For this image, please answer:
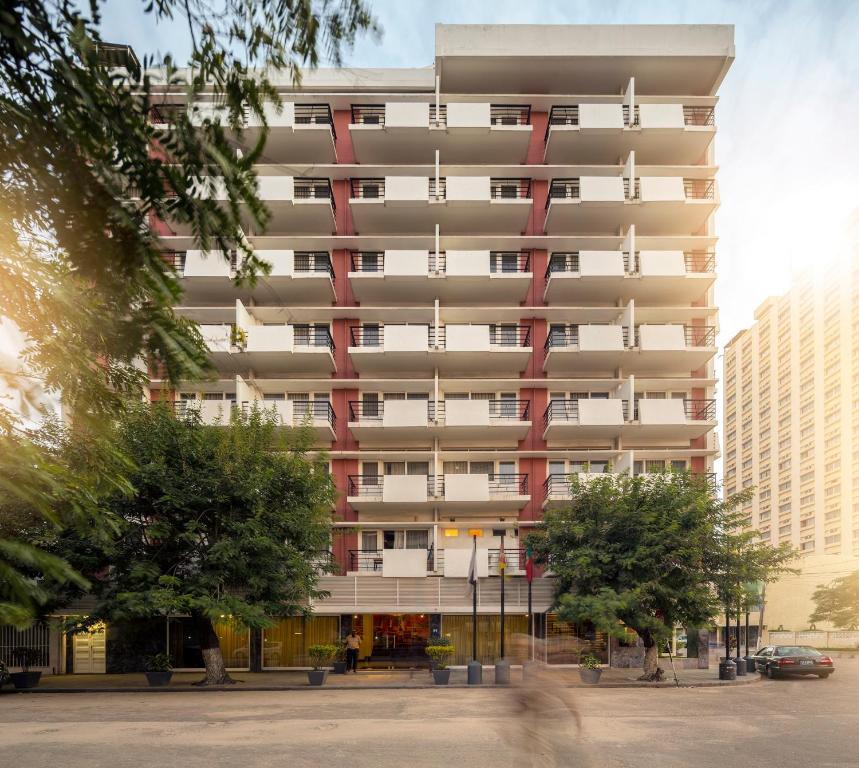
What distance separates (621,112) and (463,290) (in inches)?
414

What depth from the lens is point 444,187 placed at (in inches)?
1453

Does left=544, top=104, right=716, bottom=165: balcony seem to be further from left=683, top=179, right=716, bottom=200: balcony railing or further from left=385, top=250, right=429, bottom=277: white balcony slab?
left=385, top=250, right=429, bottom=277: white balcony slab

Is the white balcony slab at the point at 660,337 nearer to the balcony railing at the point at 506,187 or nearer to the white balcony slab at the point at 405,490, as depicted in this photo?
the balcony railing at the point at 506,187

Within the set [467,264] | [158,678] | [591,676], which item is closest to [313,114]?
[467,264]

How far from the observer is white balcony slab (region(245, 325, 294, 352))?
112ft

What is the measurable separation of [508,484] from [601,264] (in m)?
10.4

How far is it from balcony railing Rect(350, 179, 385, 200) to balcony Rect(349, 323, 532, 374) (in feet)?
20.4

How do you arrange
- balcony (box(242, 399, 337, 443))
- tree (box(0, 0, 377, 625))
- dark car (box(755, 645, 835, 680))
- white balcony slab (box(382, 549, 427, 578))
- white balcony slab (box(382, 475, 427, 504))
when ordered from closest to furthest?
tree (box(0, 0, 377, 625))
dark car (box(755, 645, 835, 680))
white balcony slab (box(382, 549, 427, 578))
white balcony slab (box(382, 475, 427, 504))
balcony (box(242, 399, 337, 443))

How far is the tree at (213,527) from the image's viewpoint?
2445cm

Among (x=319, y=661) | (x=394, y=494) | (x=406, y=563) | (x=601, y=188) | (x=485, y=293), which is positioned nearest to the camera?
(x=319, y=661)

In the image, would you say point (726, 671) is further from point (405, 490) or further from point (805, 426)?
point (805, 426)

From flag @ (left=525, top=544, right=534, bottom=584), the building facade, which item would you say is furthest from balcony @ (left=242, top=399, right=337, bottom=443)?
flag @ (left=525, top=544, right=534, bottom=584)

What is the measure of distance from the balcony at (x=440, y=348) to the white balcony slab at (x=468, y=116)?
8.88m

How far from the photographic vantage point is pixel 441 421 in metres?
34.2
